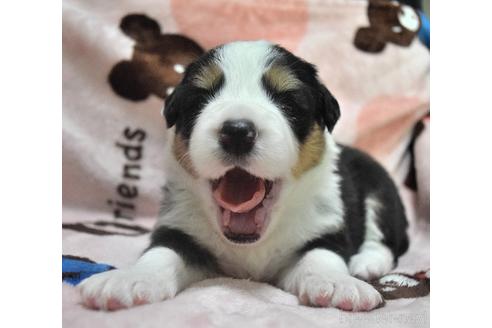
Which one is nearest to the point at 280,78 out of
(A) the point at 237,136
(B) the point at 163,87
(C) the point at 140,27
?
(A) the point at 237,136

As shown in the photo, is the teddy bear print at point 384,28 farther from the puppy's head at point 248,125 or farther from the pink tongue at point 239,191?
the pink tongue at point 239,191

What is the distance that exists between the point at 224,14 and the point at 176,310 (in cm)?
275

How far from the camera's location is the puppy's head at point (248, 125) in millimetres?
1978

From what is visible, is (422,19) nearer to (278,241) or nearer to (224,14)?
(224,14)

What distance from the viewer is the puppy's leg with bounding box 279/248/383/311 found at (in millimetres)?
1947

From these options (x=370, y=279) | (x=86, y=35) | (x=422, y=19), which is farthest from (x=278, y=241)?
(x=422, y=19)

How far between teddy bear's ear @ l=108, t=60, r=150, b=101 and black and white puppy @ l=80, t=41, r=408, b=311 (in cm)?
139

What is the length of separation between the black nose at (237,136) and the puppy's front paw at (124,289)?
538mm

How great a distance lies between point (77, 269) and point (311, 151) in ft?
3.52

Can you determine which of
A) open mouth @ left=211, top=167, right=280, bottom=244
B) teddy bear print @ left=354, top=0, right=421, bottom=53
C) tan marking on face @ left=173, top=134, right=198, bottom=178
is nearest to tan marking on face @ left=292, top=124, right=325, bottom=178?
open mouth @ left=211, top=167, right=280, bottom=244

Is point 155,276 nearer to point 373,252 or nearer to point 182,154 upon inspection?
point 182,154

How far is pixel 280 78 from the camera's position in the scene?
2240 mm

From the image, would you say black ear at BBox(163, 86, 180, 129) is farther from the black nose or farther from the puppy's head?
the black nose

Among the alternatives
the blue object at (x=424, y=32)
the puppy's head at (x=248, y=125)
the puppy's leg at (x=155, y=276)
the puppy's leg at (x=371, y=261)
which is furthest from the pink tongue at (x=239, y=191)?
the blue object at (x=424, y=32)
